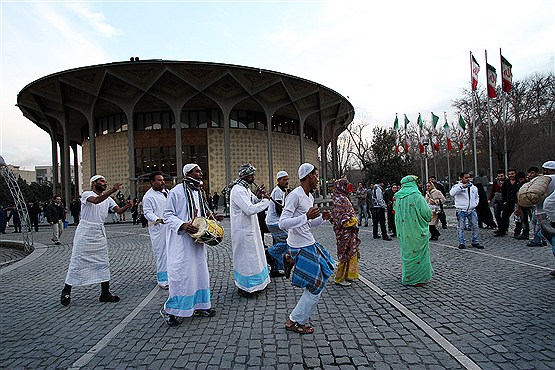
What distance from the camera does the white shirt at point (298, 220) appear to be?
380cm

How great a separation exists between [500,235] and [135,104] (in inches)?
1230

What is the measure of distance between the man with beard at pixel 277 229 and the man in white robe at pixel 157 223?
1908 mm

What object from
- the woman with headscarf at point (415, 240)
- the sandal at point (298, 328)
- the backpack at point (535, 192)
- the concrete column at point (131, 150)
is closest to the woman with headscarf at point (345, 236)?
the woman with headscarf at point (415, 240)

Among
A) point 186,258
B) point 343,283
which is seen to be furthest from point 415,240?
point 186,258

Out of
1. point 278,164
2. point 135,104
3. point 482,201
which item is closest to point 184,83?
point 135,104

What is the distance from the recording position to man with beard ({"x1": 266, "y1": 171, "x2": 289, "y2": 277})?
647 centimetres

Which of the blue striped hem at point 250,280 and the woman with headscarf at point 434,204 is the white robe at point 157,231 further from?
the woman with headscarf at point 434,204

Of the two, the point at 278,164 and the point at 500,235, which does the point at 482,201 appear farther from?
the point at 278,164

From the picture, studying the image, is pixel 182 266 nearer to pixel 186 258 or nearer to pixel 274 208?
pixel 186 258

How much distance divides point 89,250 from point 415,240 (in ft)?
16.5

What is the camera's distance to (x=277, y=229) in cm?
656

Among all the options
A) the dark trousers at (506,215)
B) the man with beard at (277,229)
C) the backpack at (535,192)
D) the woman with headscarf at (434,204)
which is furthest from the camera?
the woman with headscarf at (434,204)

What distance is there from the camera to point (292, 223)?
3.79 m

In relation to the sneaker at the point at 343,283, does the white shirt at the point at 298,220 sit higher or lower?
higher
